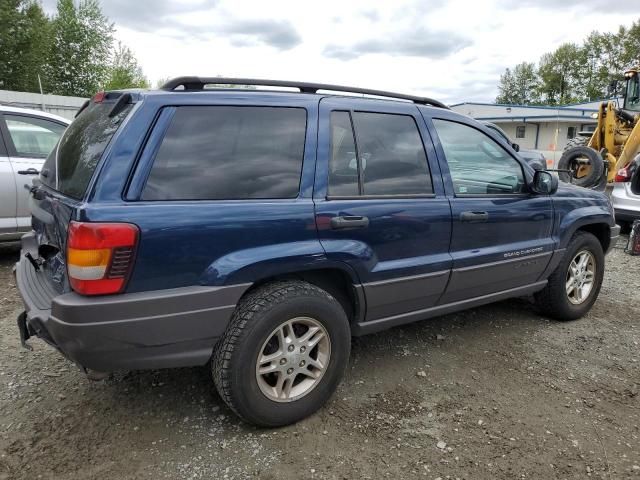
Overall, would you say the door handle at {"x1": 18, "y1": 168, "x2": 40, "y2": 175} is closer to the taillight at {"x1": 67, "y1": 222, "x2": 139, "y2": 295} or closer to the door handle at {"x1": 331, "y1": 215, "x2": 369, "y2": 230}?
the taillight at {"x1": 67, "y1": 222, "x2": 139, "y2": 295}

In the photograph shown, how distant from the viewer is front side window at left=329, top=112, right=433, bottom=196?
2.86 m

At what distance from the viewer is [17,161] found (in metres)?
5.35

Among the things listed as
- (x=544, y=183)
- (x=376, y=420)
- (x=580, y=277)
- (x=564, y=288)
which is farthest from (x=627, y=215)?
(x=376, y=420)

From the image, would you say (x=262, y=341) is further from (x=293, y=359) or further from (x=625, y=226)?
(x=625, y=226)

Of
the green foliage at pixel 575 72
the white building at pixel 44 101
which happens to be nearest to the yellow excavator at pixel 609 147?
the white building at pixel 44 101

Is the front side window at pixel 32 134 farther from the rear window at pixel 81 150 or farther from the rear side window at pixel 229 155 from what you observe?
the rear side window at pixel 229 155

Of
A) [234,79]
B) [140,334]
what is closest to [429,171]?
[234,79]

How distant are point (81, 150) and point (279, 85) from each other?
1.15 m

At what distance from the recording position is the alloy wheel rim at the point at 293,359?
2.64 meters

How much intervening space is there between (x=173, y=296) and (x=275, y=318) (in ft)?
1.76

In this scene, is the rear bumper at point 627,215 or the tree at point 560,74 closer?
the rear bumper at point 627,215

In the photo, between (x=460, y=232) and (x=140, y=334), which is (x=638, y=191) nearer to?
(x=460, y=232)

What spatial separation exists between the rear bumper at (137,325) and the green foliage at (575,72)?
68923 mm

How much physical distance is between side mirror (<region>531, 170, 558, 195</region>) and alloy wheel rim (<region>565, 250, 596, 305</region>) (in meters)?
0.82
